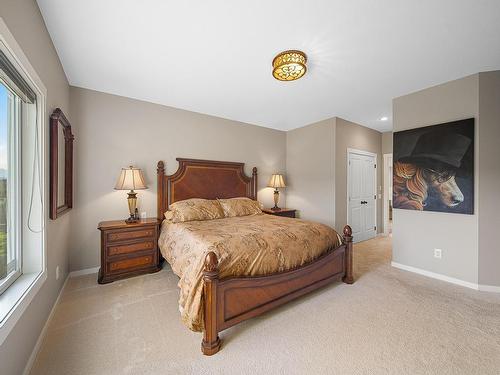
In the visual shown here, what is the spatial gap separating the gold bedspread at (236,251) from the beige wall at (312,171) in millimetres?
1656

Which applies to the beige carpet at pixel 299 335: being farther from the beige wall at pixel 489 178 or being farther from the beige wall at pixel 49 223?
the beige wall at pixel 489 178

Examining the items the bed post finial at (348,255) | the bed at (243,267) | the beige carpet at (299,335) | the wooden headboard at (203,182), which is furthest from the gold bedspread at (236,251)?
the wooden headboard at (203,182)

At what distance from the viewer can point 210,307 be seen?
5.16 feet

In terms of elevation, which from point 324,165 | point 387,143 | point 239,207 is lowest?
point 239,207

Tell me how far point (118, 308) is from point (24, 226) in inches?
43.7

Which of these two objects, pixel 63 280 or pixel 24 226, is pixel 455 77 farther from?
pixel 63 280

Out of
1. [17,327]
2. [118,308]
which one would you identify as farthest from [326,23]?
[118,308]

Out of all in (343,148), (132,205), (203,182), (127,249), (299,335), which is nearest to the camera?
(299,335)

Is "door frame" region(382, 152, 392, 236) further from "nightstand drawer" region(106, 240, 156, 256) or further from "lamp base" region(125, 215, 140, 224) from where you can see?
"lamp base" region(125, 215, 140, 224)

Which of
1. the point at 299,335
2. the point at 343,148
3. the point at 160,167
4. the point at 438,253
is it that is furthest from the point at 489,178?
the point at 160,167

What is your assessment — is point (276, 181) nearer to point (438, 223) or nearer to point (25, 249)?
point (438, 223)

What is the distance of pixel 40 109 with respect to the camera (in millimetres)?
1722

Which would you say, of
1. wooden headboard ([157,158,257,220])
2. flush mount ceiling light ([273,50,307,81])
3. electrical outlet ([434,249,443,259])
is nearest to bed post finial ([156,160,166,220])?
wooden headboard ([157,158,257,220])

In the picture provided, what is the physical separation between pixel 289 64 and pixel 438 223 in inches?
110
